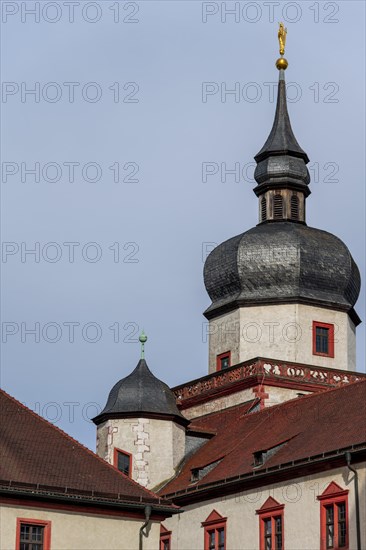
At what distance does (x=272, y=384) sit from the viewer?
213 ft

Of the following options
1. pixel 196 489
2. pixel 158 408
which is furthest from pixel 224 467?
pixel 158 408

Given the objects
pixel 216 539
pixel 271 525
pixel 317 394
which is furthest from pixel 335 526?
pixel 317 394

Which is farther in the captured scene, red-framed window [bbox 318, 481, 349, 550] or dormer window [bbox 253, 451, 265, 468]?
dormer window [bbox 253, 451, 265, 468]

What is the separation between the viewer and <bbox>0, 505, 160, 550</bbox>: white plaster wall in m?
44.7

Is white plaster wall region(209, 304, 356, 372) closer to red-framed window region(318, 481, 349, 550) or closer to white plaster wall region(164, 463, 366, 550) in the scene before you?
white plaster wall region(164, 463, 366, 550)

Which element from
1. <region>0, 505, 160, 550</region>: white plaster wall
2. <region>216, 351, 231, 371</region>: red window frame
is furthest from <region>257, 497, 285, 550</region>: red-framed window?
<region>216, 351, 231, 371</region>: red window frame

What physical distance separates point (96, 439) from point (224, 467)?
28.7 ft

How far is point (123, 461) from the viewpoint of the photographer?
208 feet

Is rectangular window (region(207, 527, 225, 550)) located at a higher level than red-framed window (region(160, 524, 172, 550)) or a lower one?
lower

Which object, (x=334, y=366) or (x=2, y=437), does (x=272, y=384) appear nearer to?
(x=334, y=366)

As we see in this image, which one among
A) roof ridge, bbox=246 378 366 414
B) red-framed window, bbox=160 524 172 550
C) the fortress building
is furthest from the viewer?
red-framed window, bbox=160 524 172 550

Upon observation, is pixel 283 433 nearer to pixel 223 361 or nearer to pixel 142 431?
pixel 142 431

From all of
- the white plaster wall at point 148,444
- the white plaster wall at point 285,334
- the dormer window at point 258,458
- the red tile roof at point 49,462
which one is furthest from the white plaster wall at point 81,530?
the white plaster wall at point 285,334

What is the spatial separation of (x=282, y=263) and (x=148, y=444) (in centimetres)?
989
